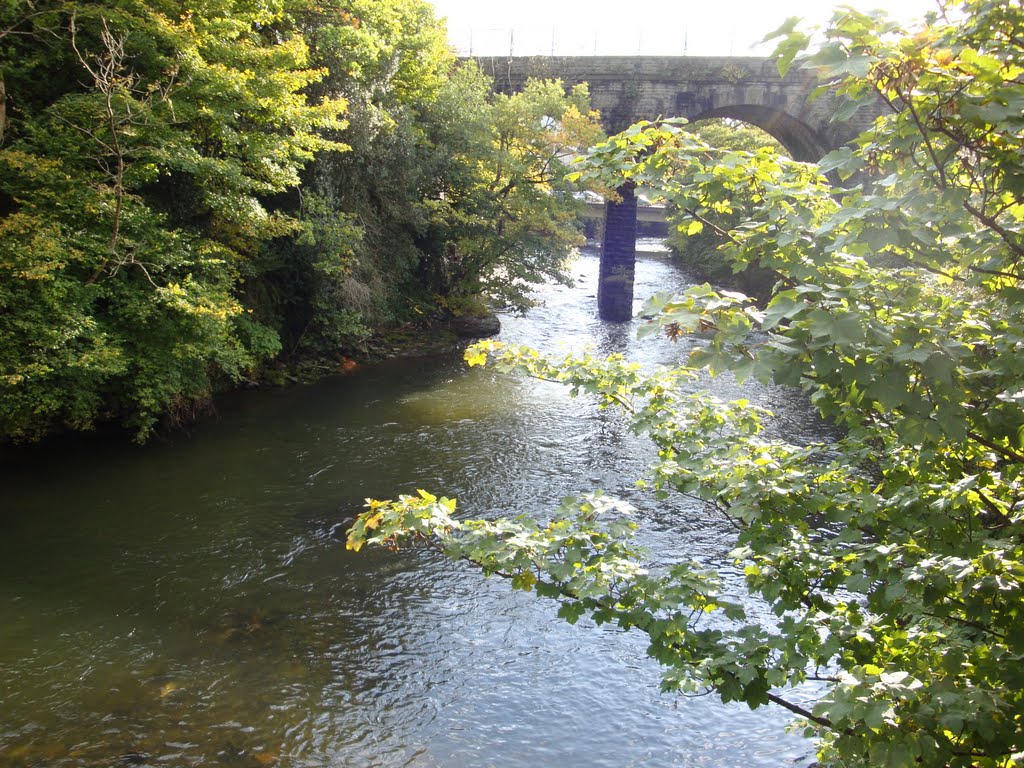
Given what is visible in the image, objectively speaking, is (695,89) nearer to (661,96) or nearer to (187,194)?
(661,96)

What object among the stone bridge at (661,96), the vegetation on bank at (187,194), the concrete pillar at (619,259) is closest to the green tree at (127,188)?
the vegetation on bank at (187,194)

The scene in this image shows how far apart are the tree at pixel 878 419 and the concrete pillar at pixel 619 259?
24468 millimetres

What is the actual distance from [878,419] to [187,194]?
43.3ft

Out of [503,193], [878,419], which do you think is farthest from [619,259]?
[878,419]

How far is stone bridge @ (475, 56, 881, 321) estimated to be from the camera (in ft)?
89.9

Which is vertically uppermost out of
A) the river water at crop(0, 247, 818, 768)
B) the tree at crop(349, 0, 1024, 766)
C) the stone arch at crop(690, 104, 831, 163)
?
the stone arch at crop(690, 104, 831, 163)

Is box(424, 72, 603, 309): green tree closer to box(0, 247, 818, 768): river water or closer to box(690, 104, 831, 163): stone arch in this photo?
box(690, 104, 831, 163): stone arch

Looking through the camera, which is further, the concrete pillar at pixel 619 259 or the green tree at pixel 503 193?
the concrete pillar at pixel 619 259

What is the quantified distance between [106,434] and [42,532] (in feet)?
12.6

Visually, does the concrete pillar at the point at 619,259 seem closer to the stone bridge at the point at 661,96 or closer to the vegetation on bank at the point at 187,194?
the stone bridge at the point at 661,96

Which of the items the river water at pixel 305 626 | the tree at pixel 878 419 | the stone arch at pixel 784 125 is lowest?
the river water at pixel 305 626

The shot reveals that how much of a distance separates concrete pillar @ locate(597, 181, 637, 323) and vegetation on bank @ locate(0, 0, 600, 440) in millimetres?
9609

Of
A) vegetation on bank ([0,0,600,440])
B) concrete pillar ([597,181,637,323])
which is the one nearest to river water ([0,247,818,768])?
vegetation on bank ([0,0,600,440])

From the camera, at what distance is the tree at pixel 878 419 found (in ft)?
8.99
